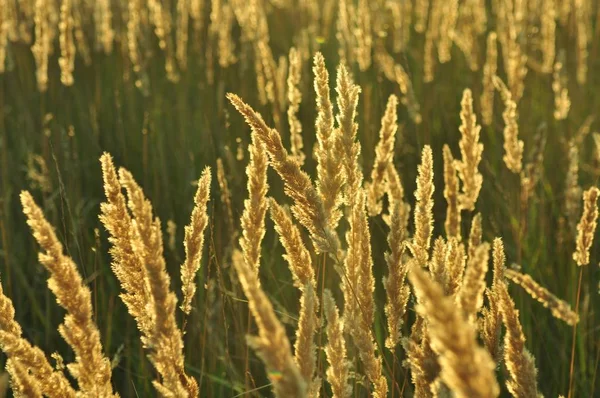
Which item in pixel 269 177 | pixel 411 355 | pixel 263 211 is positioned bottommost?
pixel 411 355

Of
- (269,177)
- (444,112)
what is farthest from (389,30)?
(269,177)

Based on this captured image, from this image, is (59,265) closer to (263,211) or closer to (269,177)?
(263,211)

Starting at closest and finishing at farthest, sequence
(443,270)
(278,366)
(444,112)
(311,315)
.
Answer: (278,366)
(311,315)
(443,270)
(444,112)

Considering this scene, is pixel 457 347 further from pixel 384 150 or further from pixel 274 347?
pixel 384 150

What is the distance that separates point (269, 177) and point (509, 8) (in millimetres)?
1204

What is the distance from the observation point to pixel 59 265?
110cm

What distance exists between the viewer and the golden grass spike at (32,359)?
1166 millimetres

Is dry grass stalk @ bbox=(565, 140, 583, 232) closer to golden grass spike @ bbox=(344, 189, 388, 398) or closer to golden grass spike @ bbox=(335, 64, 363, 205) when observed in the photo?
golden grass spike @ bbox=(335, 64, 363, 205)

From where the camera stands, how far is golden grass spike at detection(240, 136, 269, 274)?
1422 millimetres

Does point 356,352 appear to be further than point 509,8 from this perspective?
No

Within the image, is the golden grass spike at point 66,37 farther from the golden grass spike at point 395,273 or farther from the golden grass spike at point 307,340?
the golden grass spike at point 307,340

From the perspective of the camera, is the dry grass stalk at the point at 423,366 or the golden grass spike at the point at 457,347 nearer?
the golden grass spike at the point at 457,347

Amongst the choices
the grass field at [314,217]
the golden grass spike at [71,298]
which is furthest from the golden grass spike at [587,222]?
the golden grass spike at [71,298]

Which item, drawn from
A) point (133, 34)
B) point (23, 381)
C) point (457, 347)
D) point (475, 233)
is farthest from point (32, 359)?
point (133, 34)
